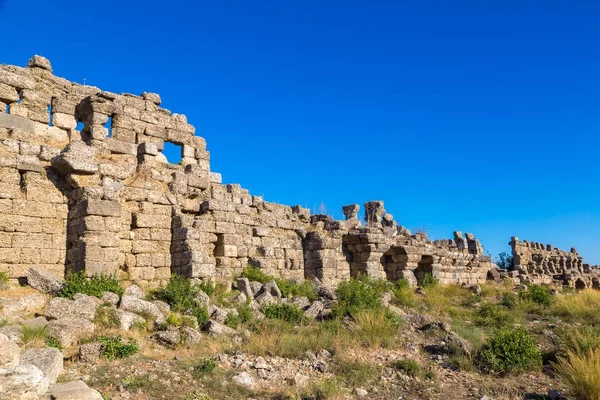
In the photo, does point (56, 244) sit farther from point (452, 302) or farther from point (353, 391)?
point (452, 302)

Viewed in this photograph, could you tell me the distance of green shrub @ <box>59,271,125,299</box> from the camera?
32.9 ft

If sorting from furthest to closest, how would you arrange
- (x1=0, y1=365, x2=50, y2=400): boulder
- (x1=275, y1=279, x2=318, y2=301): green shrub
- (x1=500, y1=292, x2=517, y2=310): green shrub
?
(x1=500, y1=292, x2=517, y2=310): green shrub → (x1=275, y1=279, x2=318, y2=301): green shrub → (x1=0, y1=365, x2=50, y2=400): boulder

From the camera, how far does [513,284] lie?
1004 inches

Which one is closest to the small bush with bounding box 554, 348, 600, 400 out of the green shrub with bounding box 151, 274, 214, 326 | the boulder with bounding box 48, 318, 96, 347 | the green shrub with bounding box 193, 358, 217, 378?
the green shrub with bounding box 193, 358, 217, 378

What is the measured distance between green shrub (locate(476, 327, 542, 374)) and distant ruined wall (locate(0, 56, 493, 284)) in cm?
641

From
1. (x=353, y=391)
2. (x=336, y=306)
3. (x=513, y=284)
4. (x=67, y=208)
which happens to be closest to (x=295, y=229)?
(x=336, y=306)

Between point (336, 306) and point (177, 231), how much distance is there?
4.25 metres

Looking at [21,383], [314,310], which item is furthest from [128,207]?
[21,383]

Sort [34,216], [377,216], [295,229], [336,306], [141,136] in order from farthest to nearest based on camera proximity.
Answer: [377,216]
[295,229]
[141,136]
[336,306]
[34,216]

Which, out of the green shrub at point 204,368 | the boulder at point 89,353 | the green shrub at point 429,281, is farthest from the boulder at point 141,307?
the green shrub at point 429,281

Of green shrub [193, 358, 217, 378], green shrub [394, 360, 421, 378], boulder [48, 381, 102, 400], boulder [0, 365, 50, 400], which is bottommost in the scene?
green shrub [394, 360, 421, 378]

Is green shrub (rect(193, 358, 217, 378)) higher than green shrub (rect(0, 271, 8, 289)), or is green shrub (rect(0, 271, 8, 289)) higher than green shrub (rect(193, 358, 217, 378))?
green shrub (rect(0, 271, 8, 289))

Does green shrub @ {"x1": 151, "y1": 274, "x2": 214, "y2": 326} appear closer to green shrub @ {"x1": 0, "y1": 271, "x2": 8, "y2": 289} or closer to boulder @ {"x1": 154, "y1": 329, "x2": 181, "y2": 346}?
boulder @ {"x1": 154, "y1": 329, "x2": 181, "y2": 346}

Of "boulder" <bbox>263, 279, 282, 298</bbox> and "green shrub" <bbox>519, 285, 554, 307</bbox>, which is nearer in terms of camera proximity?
"boulder" <bbox>263, 279, 282, 298</bbox>
